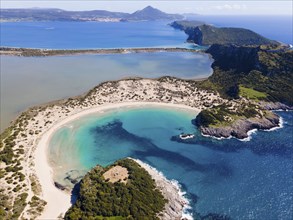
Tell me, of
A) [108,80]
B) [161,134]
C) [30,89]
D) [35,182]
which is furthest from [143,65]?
[35,182]

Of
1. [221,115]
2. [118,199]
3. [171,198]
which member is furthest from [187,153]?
[118,199]

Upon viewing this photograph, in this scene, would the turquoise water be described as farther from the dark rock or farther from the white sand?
the white sand

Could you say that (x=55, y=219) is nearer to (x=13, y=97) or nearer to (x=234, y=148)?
(x=234, y=148)

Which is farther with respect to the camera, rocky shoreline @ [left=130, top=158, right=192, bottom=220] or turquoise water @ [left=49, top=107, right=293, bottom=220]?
turquoise water @ [left=49, top=107, right=293, bottom=220]

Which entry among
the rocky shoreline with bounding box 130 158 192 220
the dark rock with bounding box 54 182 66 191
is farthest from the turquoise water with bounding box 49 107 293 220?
the rocky shoreline with bounding box 130 158 192 220

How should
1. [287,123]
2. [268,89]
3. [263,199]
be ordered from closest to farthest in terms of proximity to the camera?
[263,199] < [287,123] < [268,89]

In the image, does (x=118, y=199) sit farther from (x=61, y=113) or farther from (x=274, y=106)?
(x=274, y=106)
